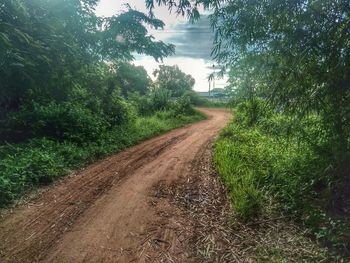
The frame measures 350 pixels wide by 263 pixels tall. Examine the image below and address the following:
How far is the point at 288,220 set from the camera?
5121mm

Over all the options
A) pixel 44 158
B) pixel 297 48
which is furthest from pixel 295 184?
pixel 44 158

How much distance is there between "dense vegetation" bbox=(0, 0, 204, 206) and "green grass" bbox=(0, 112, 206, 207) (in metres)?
0.02

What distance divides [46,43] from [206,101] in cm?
3221

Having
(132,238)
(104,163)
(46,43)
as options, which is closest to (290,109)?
(132,238)

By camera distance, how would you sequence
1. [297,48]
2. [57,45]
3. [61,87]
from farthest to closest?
1. [61,87]
2. [57,45]
3. [297,48]

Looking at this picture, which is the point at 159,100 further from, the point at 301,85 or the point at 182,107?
the point at 301,85

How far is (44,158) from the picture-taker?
7.52 metres

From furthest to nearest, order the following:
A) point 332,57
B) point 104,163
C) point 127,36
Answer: point 127,36, point 104,163, point 332,57

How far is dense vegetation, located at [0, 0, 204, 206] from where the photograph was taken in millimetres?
7704

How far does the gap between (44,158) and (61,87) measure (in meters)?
4.02

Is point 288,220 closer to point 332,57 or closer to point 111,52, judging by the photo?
point 332,57

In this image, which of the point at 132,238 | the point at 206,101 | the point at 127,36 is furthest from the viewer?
the point at 206,101

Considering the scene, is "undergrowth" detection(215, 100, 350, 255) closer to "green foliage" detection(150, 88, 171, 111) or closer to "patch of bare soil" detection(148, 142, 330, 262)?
"patch of bare soil" detection(148, 142, 330, 262)

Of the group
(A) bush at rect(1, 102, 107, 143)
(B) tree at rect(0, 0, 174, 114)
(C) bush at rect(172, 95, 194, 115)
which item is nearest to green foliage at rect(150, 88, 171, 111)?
(C) bush at rect(172, 95, 194, 115)
